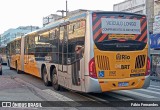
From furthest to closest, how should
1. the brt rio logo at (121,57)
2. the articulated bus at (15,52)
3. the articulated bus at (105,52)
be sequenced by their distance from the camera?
1. the articulated bus at (15,52)
2. the brt rio logo at (121,57)
3. the articulated bus at (105,52)

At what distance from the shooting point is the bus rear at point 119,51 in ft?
31.1

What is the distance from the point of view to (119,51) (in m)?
9.73

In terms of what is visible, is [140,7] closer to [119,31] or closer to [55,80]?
[55,80]

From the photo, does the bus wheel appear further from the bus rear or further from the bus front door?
the bus rear

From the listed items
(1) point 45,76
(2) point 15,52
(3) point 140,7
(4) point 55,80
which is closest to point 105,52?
(4) point 55,80

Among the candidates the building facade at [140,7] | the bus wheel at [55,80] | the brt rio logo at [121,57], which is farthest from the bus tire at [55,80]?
the building facade at [140,7]

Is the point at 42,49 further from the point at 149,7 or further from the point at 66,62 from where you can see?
the point at 149,7

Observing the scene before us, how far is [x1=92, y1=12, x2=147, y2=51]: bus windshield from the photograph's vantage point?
9.58 metres

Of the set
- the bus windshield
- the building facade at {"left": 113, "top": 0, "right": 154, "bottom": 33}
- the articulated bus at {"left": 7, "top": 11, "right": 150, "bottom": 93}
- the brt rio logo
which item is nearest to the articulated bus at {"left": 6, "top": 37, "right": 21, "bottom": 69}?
the articulated bus at {"left": 7, "top": 11, "right": 150, "bottom": 93}

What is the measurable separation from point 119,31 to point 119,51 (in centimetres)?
67

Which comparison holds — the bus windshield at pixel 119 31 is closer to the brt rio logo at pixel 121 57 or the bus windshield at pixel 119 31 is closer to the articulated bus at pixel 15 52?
the brt rio logo at pixel 121 57

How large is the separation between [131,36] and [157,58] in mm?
12494

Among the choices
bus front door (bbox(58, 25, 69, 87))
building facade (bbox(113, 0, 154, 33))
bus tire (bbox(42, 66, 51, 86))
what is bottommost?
bus tire (bbox(42, 66, 51, 86))

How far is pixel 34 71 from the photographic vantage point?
16891mm
